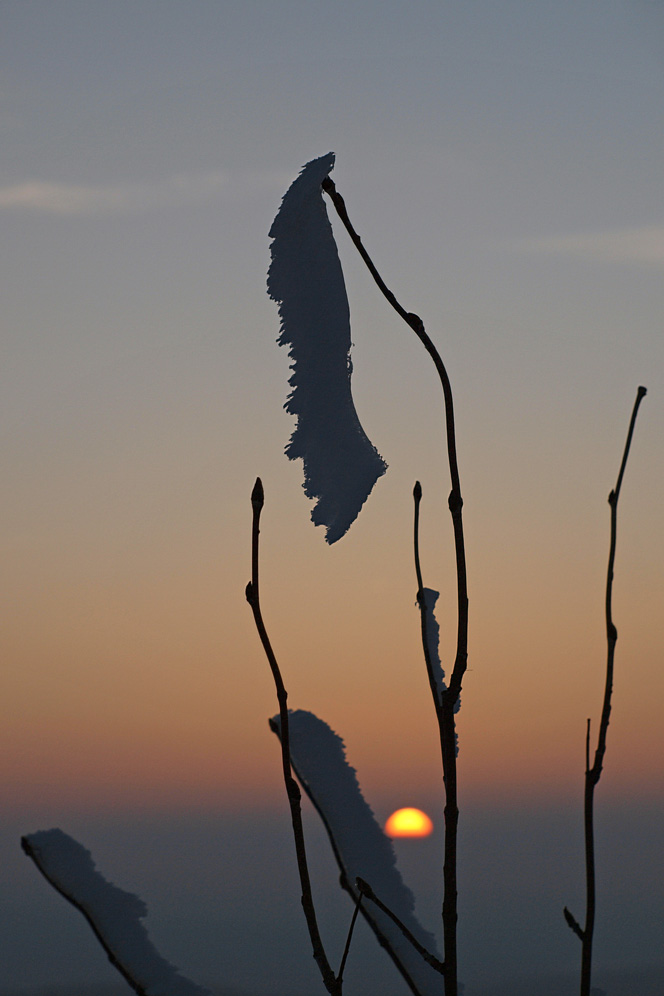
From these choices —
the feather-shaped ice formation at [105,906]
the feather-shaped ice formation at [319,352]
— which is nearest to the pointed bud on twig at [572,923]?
the feather-shaped ice formation at [105,906]

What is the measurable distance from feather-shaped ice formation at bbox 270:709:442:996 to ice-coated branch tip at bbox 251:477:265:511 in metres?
0.25

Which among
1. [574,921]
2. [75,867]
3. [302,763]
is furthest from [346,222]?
[574,921]

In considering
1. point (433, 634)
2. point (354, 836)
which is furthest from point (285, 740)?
point (433, 634)

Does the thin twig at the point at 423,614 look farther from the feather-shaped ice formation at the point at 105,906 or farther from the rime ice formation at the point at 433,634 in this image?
the feather-shaped ice formation at the point at 105,906

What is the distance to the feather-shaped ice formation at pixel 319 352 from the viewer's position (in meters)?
0.84

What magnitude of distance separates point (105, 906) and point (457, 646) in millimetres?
465

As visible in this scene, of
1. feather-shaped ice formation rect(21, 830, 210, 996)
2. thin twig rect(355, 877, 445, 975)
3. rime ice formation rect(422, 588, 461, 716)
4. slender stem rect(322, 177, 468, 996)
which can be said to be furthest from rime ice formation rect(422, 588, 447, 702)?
feather-shaped ice formation rect(21, 830, 210, 996)

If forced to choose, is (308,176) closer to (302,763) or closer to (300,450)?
(300,450)

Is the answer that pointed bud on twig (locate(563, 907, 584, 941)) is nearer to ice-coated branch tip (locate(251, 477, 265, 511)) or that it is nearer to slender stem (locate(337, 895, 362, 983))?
slender stem (locate(337, 895, 362, 983))

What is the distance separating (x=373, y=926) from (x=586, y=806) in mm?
286

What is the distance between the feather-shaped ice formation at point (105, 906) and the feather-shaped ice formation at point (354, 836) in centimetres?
21

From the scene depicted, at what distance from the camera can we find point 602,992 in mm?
963

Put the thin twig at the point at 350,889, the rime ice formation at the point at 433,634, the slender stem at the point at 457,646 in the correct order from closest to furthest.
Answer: the slender stem at the point at 457,646 < the thin twig at the point at 350,889 < the rime ice formation at the point at 433,634

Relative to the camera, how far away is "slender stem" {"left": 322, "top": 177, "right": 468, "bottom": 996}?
79cm
